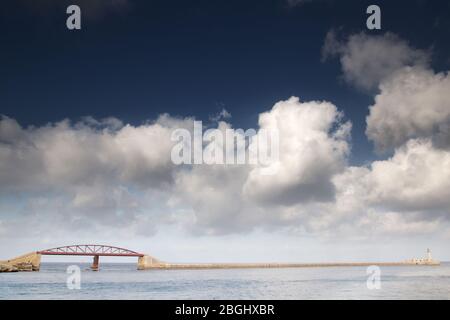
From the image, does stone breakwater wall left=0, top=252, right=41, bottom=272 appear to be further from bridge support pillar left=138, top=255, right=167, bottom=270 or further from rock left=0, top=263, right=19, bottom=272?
bridge support pillar left=138, top=255, right=167, bottom=270

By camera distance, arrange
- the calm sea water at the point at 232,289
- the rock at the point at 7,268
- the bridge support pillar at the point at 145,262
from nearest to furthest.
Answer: the calm sea water at the point at 232,289 < the rock at the point at 7,268 < the bridge support pillar at the point at 145,262

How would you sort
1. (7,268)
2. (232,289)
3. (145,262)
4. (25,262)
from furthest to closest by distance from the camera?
(145,262) → (25,262) → (7,268) → (232,289)

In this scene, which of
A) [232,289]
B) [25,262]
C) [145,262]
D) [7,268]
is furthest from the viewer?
[145,262]

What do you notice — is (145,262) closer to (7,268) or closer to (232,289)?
(7,268)

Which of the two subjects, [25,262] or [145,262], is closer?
[25,262]

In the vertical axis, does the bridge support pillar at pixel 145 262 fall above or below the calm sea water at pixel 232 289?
below

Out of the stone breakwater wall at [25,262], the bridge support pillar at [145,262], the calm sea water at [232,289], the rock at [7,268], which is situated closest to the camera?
the calm sea water at [232,289]

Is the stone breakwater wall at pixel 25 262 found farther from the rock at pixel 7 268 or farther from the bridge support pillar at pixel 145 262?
the bridge support pillar at pixel 145 262

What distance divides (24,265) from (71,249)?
21341mm

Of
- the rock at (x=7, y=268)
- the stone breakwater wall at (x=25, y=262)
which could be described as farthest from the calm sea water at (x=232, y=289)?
the stone breakwater wall at (x=25, y=262)

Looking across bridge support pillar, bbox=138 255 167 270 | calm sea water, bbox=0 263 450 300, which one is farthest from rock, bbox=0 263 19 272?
calm sea water, bbox=0 263 450 300

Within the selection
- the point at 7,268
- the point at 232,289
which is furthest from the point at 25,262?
the point at 232,289

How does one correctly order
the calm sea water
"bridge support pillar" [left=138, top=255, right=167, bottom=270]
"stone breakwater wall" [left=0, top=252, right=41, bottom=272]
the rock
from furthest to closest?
"bridge support pillar" [left=138, top=255, right=167, bottom=270] → "stone breakwater wall" [left=0, top=252, right=41, bottom=272] → the rock → the calm sea water
